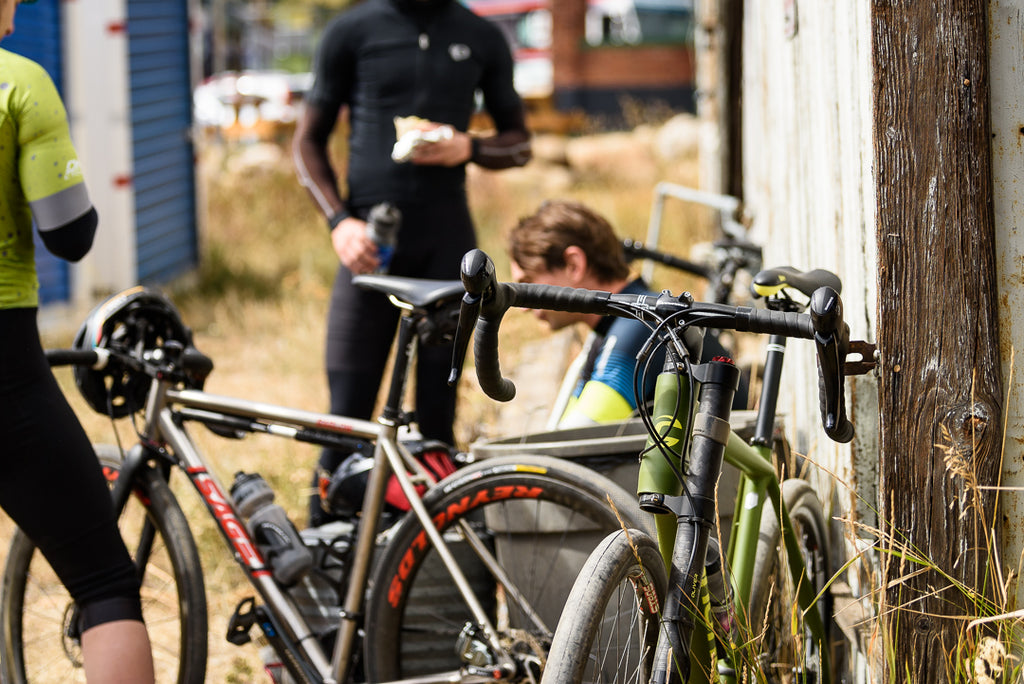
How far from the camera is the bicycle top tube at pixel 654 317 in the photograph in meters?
1.78

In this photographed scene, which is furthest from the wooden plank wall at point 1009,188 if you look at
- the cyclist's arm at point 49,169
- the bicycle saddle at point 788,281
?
the cyclist's arm at point 49,169

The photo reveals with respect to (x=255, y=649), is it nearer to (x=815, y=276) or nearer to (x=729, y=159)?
(x=815, y=276)

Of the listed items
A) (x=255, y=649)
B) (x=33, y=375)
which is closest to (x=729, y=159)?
(x=255, y=649)

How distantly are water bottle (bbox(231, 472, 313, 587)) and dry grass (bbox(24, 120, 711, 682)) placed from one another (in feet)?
2.50

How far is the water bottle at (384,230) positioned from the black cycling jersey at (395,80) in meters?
0.24

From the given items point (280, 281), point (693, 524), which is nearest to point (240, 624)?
point (693, 524)

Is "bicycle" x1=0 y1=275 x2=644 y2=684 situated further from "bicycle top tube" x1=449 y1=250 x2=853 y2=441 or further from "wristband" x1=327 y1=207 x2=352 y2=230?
"wristband" x1=327 y1=207 x2=352 y2=230

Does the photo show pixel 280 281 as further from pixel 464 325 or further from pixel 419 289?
pixel 464 325

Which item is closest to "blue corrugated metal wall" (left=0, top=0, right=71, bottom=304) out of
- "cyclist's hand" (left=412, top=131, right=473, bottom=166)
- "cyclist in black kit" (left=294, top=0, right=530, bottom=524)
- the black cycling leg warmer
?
"cyclist in black kit" (left=294, top=0, right=530, bottom=524)

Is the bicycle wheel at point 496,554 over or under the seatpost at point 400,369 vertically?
under

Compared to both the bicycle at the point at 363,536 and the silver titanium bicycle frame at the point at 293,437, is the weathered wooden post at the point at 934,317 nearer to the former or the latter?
the bicycle at the point at 363,536

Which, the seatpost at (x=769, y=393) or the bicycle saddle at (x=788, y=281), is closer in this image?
the bicycle saddle at (x=788, y=281)

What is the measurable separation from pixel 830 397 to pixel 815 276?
0.64 m

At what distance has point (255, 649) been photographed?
366cm
